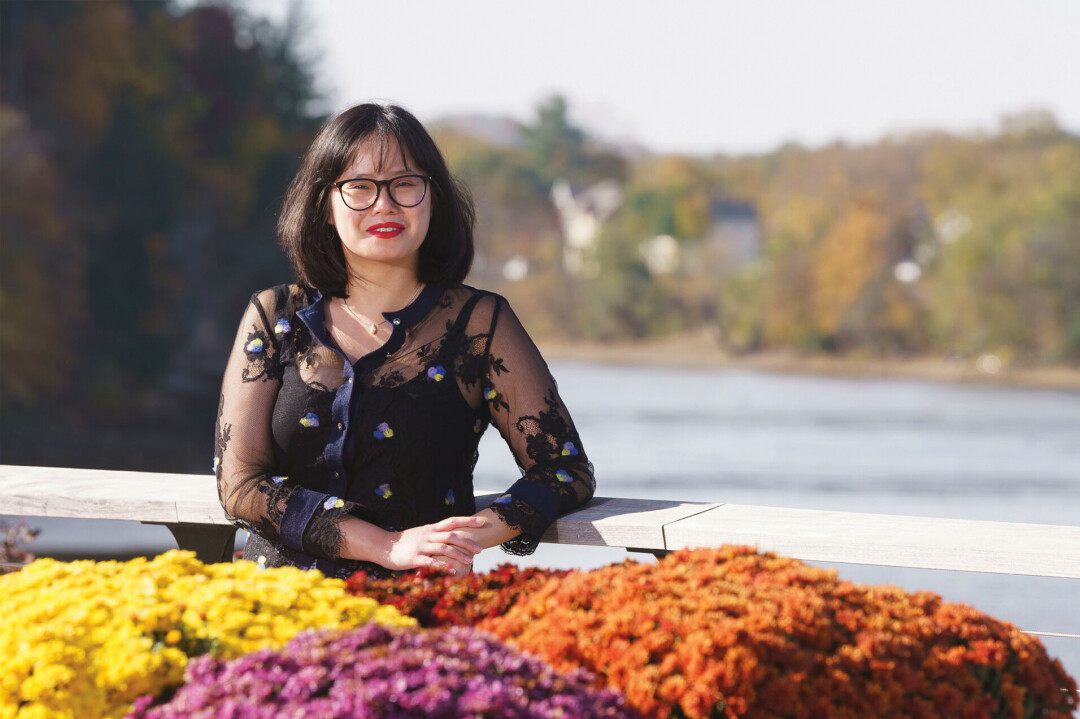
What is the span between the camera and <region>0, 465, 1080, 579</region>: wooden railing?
2.51 m

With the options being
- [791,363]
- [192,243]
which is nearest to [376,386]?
[192,243]

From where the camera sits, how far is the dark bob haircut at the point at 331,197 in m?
2.80

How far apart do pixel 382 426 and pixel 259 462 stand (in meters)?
0.27

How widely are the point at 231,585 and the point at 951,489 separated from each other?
25.7m

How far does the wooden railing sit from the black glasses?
0.73m

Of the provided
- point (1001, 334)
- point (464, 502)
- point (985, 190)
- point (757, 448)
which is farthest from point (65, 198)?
point (985, 190)

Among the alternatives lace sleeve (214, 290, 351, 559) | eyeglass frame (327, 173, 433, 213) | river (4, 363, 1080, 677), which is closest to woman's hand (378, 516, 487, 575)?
lace sleeve (214, 290, 351, 559)

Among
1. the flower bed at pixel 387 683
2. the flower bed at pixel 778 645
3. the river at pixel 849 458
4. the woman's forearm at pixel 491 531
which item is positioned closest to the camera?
the flower bed at pixel 387 683

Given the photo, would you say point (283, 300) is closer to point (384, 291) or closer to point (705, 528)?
point (384, 291)

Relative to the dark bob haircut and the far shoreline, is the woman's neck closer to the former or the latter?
the dark bob haircut

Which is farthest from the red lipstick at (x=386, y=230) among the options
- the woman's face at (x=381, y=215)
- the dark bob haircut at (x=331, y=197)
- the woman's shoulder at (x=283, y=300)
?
the woman's shoulder at (x=283, y=300)

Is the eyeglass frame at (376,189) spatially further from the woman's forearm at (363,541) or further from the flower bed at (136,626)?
the flower bed at (136,626)

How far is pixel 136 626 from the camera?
2105mm

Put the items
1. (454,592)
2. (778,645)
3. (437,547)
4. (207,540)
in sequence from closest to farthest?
(778,645), (454,592), (437,547), (207,540)
